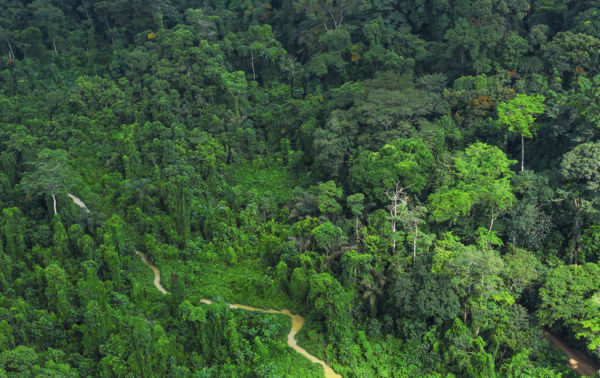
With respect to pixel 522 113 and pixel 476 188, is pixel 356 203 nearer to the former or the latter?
pixel 476 188

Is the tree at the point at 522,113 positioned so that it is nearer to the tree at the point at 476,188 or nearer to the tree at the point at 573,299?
the tree at the point at 476,188

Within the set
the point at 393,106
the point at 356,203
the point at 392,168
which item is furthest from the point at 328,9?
the point at 356,203

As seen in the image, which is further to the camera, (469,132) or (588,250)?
(469,132)

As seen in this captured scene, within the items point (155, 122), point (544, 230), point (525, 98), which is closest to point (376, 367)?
point (544, 230)

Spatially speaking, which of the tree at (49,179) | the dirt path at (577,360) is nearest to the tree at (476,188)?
the dirt path at (577,360)

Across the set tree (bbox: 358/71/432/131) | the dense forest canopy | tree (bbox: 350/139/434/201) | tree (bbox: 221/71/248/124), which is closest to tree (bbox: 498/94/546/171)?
the dense forest canopy

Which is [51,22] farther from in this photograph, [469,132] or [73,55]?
[469,132]
